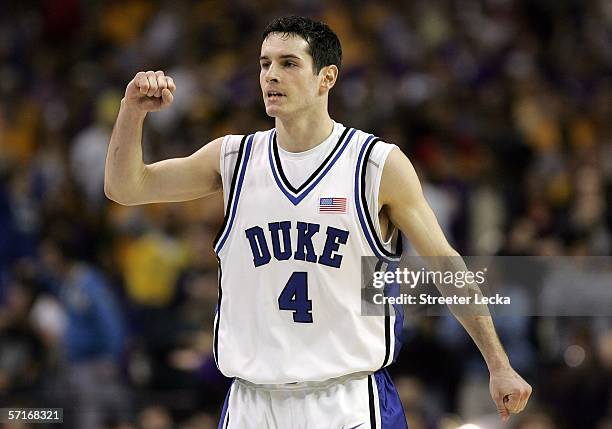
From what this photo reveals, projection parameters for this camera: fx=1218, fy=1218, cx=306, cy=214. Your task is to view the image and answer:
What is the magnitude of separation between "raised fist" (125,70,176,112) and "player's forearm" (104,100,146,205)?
2.2 inches

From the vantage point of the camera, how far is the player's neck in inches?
229

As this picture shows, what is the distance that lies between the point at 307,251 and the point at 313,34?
3.39 ft

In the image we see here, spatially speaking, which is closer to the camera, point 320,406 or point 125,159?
Result: point 320,406

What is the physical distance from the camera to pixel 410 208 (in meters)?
5.64

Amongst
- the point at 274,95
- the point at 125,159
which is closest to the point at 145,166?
the point at 125,159

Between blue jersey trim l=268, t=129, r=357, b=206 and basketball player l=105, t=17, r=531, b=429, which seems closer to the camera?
basketball player l=105, t=17, r=531, b=429

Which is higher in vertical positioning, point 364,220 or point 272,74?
point 272,74

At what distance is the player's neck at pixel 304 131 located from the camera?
229 inches

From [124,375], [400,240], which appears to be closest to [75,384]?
[124,375]

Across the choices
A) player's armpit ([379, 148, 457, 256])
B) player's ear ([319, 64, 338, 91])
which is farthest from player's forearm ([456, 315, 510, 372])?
player's ear ([319, 64, 338, 91])

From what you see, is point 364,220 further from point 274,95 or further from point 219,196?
point 219,196

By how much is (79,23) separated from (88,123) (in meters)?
2.68

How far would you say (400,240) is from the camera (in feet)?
19.4

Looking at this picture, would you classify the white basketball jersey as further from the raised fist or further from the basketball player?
the raised fist
